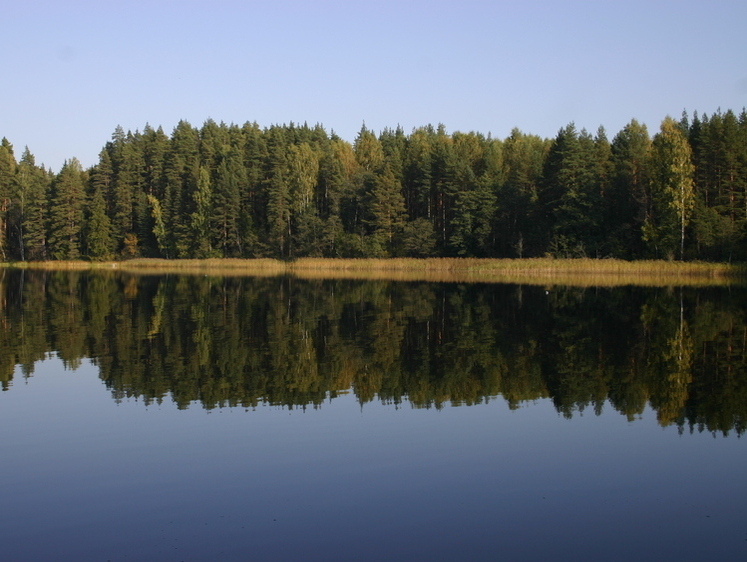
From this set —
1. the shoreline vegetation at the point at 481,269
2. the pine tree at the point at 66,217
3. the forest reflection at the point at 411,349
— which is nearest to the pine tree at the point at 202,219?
the shoreline vegetation at the point at 481,269

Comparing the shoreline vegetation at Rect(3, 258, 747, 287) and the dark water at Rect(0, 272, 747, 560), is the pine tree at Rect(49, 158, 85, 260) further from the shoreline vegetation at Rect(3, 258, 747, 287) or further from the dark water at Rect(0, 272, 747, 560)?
the dark water at Rect(0, 272, 747, 560)

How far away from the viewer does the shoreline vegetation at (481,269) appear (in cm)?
5372

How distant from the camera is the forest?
60.9 metres

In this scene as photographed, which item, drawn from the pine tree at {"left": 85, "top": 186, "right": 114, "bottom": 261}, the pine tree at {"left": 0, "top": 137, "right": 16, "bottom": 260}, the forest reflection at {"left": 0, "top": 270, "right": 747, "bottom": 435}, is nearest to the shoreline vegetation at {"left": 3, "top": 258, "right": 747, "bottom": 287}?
the pine tree at {"left": 85, "top": 186, "right": 114, "bottom": 261}

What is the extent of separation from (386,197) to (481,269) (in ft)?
62.7

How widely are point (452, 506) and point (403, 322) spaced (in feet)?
61.1

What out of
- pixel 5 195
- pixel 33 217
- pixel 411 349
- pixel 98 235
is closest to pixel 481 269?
pixel 411 349

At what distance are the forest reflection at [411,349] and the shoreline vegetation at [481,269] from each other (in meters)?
16.0

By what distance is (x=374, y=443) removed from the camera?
11.7 m

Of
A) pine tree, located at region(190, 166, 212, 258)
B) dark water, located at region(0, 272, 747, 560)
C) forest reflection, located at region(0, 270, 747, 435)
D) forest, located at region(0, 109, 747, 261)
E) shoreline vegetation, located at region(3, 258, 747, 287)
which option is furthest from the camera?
pine tree, located at region(190, 166, 212, 258)

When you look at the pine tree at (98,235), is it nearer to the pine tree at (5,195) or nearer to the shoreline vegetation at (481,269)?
the shoreline vegetation at (481,269)

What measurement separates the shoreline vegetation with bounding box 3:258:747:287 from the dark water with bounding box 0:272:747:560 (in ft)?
99.1

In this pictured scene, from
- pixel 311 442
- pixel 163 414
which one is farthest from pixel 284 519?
pixel 163 414

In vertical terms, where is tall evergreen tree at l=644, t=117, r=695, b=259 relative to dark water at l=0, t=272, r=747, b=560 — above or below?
above
